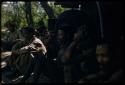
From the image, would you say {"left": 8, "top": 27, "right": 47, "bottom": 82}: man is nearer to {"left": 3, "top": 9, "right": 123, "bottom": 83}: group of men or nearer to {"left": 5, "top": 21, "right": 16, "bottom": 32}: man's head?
{"left": 3, "top": 9, "right": 123, "bottom": 83}: group of men

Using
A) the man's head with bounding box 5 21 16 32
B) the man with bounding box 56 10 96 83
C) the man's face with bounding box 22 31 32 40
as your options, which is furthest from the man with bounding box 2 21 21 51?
the man with bounding box 56 10 96 83

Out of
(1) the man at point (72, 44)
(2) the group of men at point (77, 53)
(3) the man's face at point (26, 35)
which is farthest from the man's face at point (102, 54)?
(3) the man's face at point (26, 35)

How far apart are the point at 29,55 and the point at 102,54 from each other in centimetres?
225

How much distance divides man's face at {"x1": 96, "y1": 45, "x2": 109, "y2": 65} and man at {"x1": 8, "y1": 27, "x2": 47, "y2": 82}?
1480mm

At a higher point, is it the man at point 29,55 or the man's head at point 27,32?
the man's head at point 27,32

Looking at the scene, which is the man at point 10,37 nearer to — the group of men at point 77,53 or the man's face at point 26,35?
the group of men at point 77,53

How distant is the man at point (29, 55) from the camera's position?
462 centimetres

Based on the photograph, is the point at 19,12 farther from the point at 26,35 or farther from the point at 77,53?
the point at 77,53

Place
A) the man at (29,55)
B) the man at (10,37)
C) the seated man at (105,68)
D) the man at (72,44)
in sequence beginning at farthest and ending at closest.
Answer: the man at (29,55)
the man at (10,37)
the man at (72,44)
the seated man at (105,68)

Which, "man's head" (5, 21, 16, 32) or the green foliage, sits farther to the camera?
"man's head" (5, 21, 16, 32)

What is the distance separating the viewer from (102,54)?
309 cm

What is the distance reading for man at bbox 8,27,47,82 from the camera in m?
4.62

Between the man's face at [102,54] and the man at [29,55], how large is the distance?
148 centimetres

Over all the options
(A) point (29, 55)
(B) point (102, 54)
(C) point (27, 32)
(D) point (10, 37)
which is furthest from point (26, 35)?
(B) point (102, 54)
